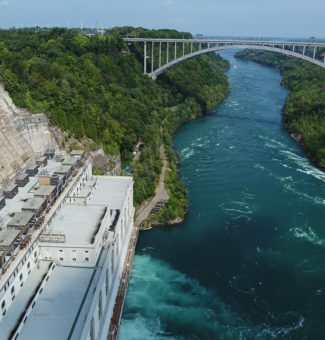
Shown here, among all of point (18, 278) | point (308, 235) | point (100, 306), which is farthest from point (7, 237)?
point (308, 235)

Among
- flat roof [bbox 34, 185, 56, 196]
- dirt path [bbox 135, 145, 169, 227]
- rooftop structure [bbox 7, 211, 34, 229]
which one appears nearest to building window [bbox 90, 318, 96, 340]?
rooftop structure [bbox 7, 211, 34, 229]

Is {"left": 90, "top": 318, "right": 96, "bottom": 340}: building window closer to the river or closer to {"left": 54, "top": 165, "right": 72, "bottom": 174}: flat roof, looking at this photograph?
the river

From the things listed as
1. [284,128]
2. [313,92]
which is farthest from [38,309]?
[313,92]

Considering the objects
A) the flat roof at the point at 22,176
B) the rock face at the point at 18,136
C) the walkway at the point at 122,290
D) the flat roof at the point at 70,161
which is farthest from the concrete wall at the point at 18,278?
the rock face at the point at 18,136

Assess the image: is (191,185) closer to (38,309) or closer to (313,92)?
(38,309)

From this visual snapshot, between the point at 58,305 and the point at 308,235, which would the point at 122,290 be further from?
the point at 308,235

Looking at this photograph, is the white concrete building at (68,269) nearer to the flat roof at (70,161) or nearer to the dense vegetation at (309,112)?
the flat roof at (70,161)
